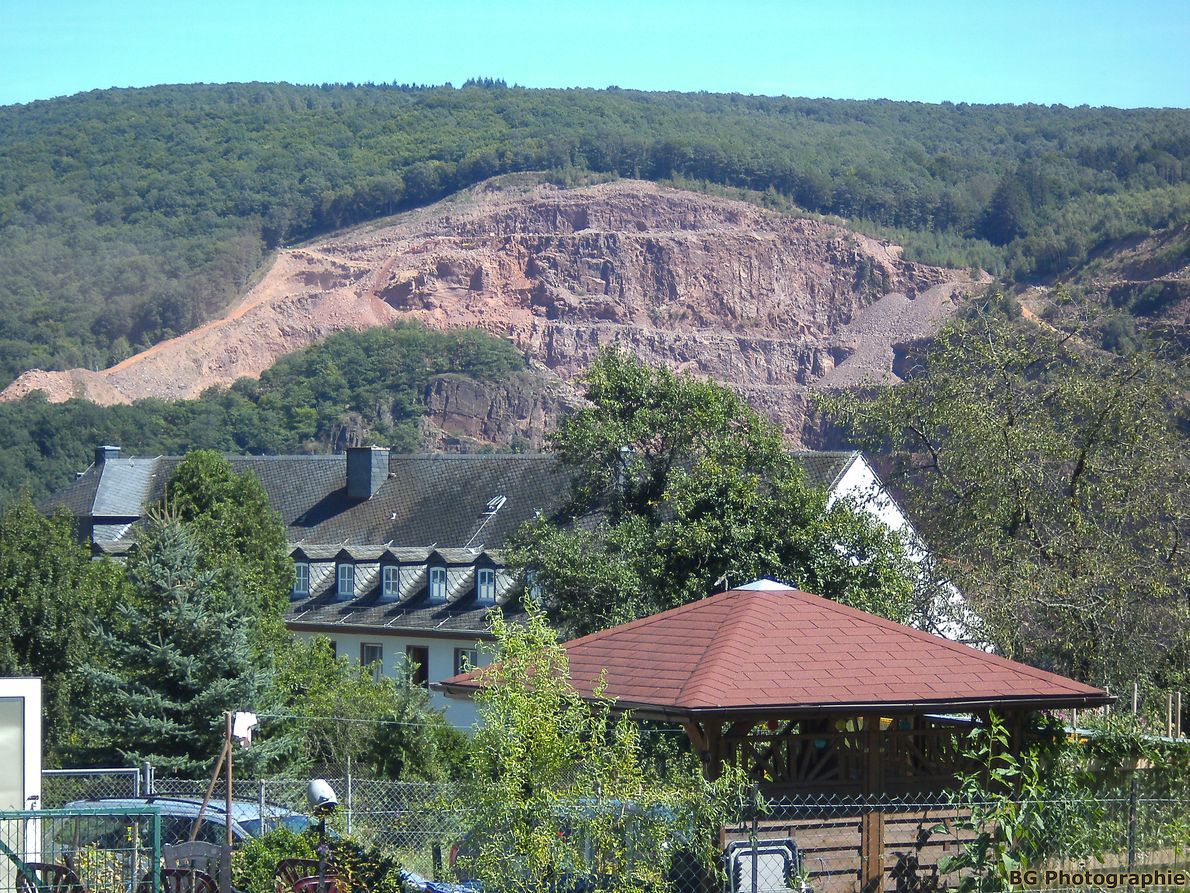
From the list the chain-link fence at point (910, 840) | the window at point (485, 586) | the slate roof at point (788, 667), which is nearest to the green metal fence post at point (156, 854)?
the chain-link fence at point (910, 840)

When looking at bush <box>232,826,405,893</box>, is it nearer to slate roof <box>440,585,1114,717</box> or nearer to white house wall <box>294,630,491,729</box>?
slate roof <box>440,585,1114,717</box>

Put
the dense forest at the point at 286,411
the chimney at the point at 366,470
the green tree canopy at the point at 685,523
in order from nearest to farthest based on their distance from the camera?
the green tree canopy at the point at 685,523 → the chimney at the point at 366,470 → the dense forest at the point at 286,411

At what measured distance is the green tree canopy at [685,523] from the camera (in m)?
21.5

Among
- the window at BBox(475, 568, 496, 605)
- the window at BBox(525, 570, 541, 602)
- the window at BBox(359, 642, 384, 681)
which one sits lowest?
the window at BBox(359, 642, 384, 681)

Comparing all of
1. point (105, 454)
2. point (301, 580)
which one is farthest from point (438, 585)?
point (105, 454)

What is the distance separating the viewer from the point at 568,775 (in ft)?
27.1

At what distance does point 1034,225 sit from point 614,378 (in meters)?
139

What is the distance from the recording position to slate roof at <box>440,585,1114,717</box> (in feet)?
33.5

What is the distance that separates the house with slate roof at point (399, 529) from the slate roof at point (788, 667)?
57.2 ft

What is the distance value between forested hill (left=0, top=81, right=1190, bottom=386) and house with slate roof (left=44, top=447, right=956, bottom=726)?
98.3 m

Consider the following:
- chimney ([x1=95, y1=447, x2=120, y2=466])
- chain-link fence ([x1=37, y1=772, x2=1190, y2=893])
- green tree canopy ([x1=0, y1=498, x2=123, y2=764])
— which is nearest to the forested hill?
chimney ([x1=95, y1=447, x2=120, y2=466])

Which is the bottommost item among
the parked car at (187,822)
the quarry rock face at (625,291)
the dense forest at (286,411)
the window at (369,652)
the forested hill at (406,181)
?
the window at (369,652)

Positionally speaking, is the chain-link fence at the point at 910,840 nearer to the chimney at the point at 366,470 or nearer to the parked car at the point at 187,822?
the parked car at the point at 187,822

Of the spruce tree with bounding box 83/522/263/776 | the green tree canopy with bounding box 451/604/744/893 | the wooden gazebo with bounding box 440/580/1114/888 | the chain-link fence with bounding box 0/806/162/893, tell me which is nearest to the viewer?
the green tree canopy with bounding box 451/604/744/893
